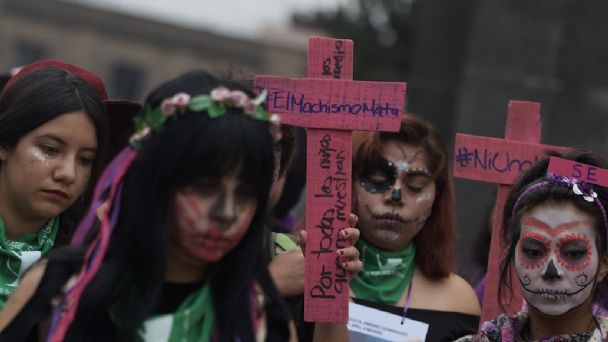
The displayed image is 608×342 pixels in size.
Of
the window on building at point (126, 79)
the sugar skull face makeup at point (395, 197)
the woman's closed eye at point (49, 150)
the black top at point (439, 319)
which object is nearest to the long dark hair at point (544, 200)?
the black top at point (439, 319)

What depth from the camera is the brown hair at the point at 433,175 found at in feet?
14.5

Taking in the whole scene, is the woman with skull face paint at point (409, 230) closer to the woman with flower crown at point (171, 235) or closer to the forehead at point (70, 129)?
the forehead at point (70, 129)

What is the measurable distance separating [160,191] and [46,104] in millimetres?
1073

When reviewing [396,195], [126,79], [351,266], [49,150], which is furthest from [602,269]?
[126,79]

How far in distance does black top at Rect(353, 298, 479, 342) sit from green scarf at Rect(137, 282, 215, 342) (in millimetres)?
1490

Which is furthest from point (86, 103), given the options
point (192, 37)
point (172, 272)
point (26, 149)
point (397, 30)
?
point (192, 37)

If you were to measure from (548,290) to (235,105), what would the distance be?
4.16 ft

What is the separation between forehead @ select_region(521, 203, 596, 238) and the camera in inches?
145

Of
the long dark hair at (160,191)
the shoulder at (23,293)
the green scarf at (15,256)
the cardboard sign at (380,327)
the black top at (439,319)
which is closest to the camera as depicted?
the long dark hair at (160,191)

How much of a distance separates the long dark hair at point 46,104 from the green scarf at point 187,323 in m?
1.06

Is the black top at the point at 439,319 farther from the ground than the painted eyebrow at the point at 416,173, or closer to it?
closer to it

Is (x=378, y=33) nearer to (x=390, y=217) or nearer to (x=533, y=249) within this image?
(x=390, y=217)

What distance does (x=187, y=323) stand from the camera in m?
2.84

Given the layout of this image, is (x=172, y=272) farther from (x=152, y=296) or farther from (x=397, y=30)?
(x=397, y=30)
